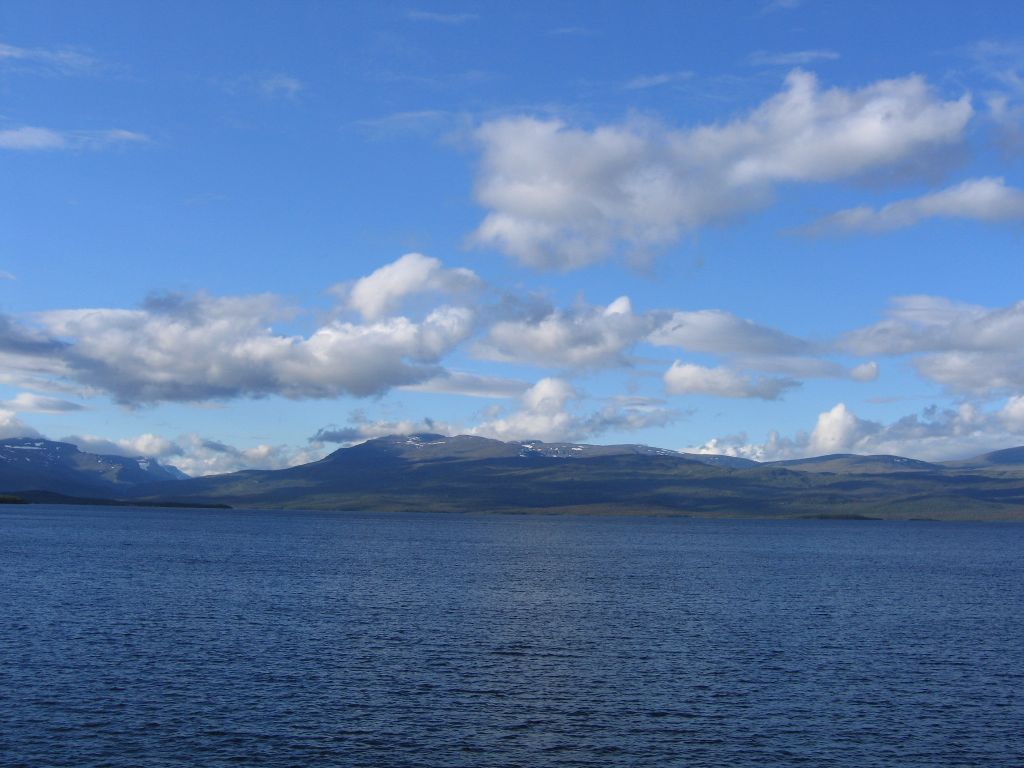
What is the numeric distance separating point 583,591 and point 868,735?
215ft

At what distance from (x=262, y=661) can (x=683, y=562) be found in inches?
4625

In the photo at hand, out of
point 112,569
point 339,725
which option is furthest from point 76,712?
point 112,569

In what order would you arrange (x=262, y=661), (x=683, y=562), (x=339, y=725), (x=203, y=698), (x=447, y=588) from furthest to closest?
(x=683, y=562)
(x=447, y=588)
(x=262, y=661)
(x=203, y=698)
(x=339, y=725)

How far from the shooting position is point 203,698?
56.0 metres

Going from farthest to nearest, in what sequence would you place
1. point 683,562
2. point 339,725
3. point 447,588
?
point 683,562 → point 447,588 → point 339,725

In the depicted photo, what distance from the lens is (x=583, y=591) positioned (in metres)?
116

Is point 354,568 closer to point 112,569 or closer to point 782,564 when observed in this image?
point 112,569

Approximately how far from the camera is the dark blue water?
4819 centimetres

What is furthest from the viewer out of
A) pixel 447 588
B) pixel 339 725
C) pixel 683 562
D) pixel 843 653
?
pixel 683 562

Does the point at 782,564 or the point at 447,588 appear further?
the point at 782,564

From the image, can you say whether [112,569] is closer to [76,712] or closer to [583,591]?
[583,591]

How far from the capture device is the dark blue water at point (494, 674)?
48.2 m

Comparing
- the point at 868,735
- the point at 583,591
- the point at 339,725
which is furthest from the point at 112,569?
the point at 868,735

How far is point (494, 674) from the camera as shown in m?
64.4
